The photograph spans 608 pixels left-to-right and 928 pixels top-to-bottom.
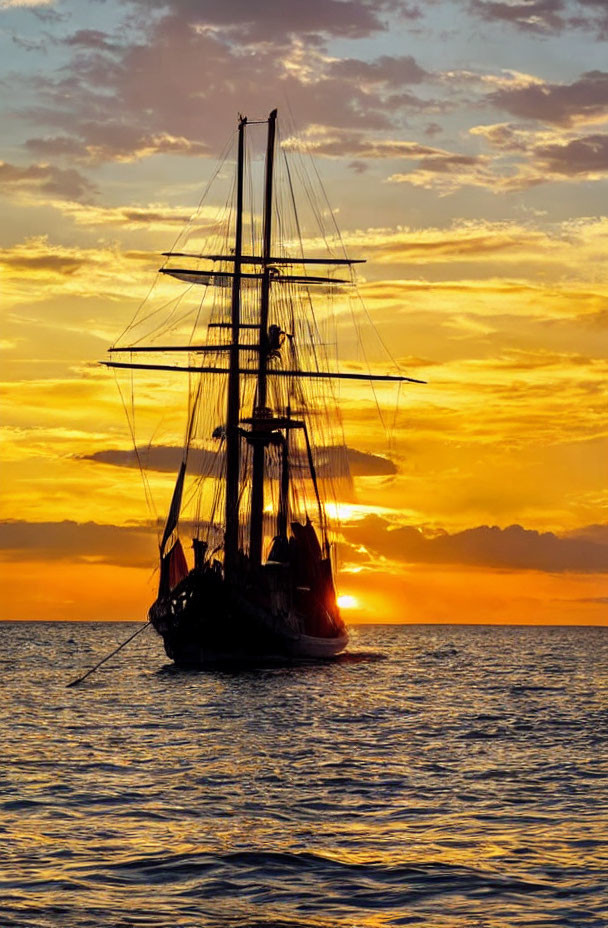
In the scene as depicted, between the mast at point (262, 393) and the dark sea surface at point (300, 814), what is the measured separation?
109 feet

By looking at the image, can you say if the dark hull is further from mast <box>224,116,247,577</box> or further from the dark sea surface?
the dark sea surface

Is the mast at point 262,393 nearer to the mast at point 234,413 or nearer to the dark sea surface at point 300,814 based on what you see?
the mast at point 234,413

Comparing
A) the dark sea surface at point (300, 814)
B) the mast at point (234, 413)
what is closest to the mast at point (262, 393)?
the mast at point (234, 413)

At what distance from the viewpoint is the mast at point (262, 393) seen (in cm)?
9981

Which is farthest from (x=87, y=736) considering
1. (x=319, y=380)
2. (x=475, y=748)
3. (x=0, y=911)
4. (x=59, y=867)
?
(x=319, y=380)

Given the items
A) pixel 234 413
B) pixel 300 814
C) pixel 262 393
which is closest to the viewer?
pixel 300 814

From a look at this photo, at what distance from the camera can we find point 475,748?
47.0m

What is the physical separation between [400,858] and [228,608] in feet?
207

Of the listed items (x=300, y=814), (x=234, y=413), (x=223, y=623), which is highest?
(x=234, y=413)

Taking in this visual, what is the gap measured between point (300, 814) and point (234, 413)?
217 feet

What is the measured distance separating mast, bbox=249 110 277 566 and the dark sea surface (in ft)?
109

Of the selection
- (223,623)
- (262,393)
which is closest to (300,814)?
(223,623)

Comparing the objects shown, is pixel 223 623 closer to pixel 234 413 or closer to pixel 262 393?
pixel 234 413

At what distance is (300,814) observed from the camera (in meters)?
31.5
